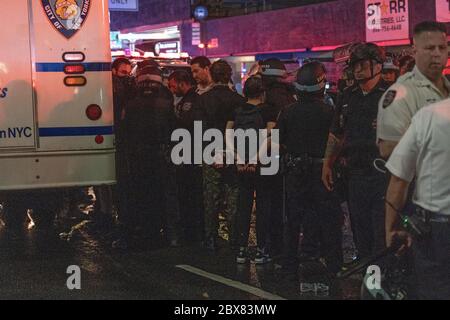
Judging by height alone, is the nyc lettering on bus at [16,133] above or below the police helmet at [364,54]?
below

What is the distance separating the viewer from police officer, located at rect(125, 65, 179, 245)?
8.82 meters

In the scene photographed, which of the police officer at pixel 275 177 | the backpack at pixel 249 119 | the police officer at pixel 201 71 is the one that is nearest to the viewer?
the backpack at pixel 249 119

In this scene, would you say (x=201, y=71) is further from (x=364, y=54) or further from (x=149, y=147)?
(x=364, y=54)

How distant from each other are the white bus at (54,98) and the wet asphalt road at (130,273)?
714 millimetres

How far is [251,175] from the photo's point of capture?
7.74 metres

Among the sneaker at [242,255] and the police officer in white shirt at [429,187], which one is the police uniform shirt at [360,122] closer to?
the sneaker at [242,255]

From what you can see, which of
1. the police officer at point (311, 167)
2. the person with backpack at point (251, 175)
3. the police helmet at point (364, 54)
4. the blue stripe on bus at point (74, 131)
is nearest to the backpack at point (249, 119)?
the person with backpack at point (251, 175)

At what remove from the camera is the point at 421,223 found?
4031 mm

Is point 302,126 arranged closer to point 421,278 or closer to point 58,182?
point 58,182

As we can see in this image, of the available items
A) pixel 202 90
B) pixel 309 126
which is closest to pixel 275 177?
pixel 309 126

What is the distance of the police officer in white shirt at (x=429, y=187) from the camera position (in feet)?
13.1

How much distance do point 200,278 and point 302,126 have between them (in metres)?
1.59

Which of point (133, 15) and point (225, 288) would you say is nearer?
point (225, 288)
